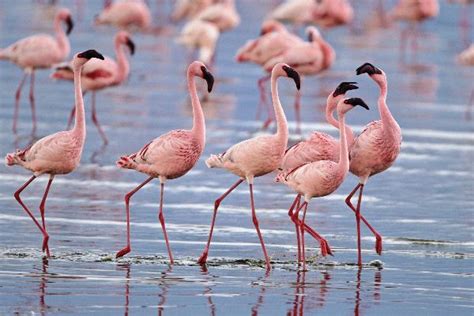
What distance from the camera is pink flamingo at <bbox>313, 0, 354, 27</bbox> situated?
976 inches

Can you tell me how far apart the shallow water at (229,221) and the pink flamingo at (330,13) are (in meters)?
3.26

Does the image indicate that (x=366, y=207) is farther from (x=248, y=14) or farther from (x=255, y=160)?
(x=248, y=14)

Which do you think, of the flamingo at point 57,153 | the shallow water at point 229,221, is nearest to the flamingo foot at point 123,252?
the shallow water at point 229,221

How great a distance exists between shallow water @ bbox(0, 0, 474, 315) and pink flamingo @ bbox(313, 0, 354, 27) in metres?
3.26

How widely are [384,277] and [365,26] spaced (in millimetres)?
20394

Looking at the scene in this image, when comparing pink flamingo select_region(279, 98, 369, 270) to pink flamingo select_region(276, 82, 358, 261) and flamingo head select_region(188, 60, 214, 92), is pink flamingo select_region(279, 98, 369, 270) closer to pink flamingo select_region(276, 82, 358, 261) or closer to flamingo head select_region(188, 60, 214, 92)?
pink flamingo select_region(276, 82, 358, 261)

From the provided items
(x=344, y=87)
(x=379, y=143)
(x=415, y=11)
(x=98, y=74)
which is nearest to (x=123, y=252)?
(x=344, y=87)

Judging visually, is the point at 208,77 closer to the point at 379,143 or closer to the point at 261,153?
the point at 261,153

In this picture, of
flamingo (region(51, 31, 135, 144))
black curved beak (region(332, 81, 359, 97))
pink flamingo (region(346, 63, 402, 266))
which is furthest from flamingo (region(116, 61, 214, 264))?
flamingo (region(51, 31, 135, 144))

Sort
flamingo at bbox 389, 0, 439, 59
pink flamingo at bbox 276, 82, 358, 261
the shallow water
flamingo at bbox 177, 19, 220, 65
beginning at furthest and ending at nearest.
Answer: flamingo at bbox 389, 0, 439, 59 → flamingo at bbox 177, 19, 220, 65 → pink flamingo at bbox 276, 82, 358, 261 → the shallow water

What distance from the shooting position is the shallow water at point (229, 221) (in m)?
8.51

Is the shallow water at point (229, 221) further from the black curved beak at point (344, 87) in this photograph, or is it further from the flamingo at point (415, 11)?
the flamingo at point (415, 11)

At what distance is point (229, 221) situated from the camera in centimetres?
1145

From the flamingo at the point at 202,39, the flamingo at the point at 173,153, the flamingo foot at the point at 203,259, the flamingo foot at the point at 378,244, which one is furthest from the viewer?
the flamingo at the point at 202,39
